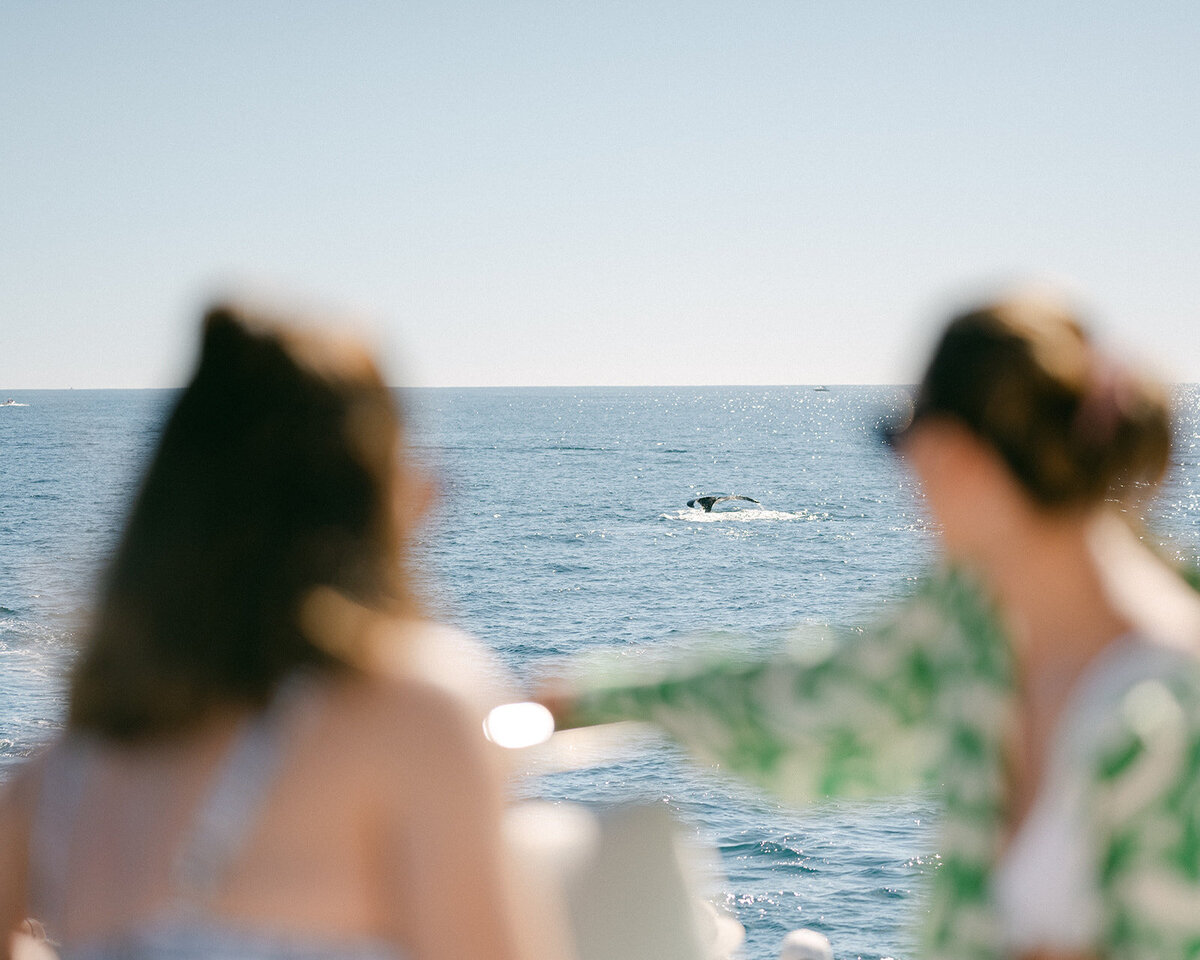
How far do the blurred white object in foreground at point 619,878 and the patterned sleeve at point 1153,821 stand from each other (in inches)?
23.3

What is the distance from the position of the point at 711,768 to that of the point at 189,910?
93 cm

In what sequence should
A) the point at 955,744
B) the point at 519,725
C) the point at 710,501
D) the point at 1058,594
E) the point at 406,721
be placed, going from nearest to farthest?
the point at 406,721 → the point at 1058,594 → the point at 955,744 → the point at 519,725 → the point at 710,501

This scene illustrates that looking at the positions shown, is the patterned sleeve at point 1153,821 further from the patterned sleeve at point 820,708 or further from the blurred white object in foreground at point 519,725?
the blurred white object in foreground at point 519,725

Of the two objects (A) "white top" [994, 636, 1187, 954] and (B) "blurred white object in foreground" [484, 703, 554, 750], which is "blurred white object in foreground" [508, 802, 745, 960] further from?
(A) "white top" [994, 636, 1187, 954]

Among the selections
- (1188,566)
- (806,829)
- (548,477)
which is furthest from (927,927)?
(548,477)

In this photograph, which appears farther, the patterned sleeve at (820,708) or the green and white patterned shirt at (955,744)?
the patterned sleeve at (820,708)

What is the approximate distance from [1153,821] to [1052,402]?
19.6 inches

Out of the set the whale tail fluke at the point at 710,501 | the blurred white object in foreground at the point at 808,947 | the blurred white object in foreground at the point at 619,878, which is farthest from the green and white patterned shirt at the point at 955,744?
the whale tail fluke at the point at 710,501

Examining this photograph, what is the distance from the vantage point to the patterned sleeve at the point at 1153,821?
135cm

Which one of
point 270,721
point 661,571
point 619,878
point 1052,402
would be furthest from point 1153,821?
point 661,571

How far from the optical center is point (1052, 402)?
1.40 meters

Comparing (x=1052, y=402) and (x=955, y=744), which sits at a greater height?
(x=1052, y=402)

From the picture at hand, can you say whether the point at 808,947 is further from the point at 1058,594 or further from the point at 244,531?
the point at 244,531

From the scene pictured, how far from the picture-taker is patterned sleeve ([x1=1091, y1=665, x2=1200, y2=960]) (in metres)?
1.35
